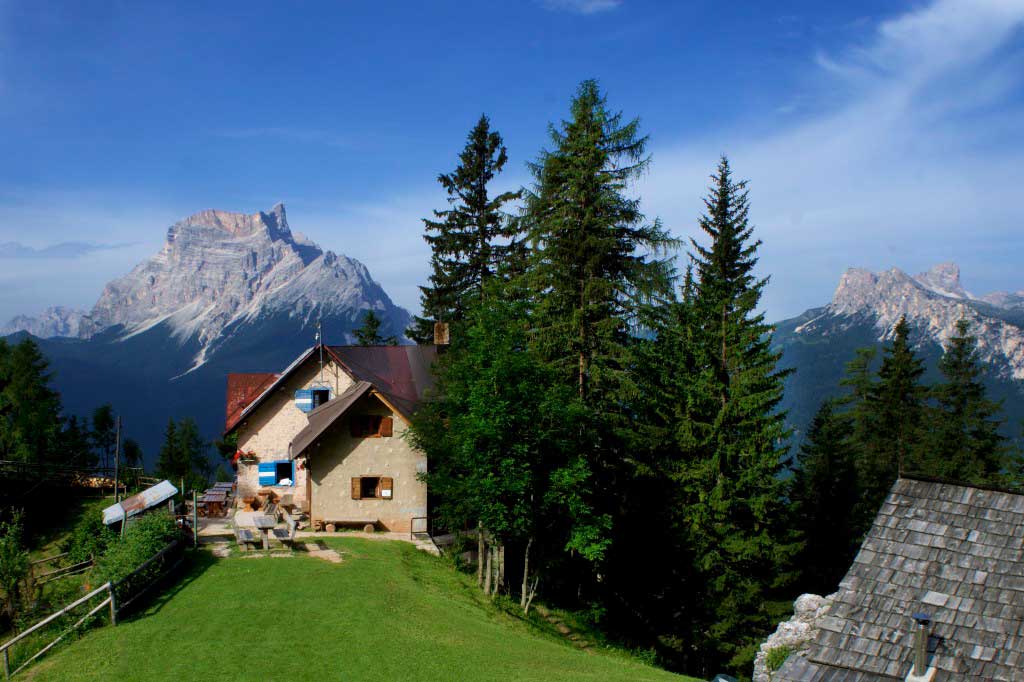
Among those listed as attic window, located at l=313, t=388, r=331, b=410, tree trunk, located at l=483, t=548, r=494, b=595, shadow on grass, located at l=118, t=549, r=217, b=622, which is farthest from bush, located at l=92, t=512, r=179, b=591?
tree trunk, located at l=483, t=548, r=494, b=595

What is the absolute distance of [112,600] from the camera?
57.9 feet

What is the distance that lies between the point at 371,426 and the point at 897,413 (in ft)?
159

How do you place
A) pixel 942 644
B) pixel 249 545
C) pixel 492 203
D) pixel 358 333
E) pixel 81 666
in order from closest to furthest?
1. pixel 942 644
2. pixel 81 666
3. pixel 249 545
4. pixel 492 203
5. pixel 358 333

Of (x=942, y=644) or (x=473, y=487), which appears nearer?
(x=942, y=644)

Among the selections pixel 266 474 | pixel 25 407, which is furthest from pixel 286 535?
pixel 25 407

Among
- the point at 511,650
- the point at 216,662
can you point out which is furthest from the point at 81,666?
the point at 511,650

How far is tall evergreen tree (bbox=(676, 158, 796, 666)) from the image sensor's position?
2809cm

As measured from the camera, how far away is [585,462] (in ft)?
79.6

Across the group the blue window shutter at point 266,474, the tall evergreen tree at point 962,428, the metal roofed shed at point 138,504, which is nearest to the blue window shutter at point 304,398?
the blue window shutter at point 266,474

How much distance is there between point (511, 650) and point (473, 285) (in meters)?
26.0

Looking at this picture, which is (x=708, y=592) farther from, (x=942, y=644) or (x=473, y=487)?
(x=942, y=644)

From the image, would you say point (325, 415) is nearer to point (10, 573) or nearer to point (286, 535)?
point (286, 535)

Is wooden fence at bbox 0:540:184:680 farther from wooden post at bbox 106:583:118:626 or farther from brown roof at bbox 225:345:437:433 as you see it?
brown roof at bbox 225:345:437:433

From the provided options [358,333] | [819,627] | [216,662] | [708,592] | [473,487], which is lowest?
[708,592]
